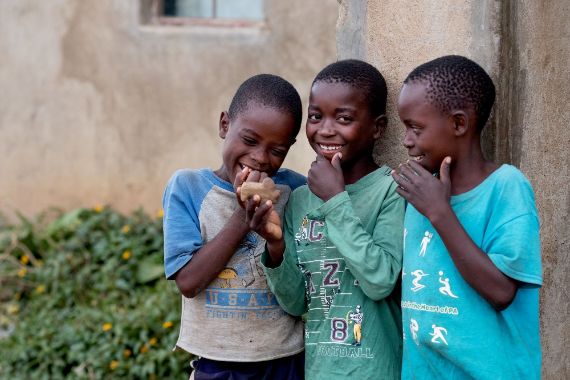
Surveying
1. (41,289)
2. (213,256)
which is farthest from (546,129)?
(41,289)

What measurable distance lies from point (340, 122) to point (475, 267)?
0.67 m

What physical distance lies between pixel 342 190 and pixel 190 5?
13.8ft

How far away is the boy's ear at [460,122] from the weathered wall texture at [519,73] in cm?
27

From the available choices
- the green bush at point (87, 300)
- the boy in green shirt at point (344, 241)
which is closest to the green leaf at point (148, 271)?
the green bush at point (87, 300)

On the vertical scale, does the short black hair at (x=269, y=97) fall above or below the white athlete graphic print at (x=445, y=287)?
above

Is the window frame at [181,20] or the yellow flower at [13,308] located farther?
the window frame at [181,20]

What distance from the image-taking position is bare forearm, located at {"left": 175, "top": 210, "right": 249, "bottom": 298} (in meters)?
2.58

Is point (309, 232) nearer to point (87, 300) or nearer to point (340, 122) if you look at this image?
point (340, 122)

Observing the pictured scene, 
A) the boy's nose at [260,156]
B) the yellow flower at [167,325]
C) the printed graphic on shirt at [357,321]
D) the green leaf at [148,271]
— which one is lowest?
the yellow flower at [167,325]

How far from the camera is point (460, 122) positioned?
229 cm

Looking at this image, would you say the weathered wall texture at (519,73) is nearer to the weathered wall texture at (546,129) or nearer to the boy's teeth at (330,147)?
the weathered wall texture at (546,129)

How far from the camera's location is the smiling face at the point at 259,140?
2652 mm

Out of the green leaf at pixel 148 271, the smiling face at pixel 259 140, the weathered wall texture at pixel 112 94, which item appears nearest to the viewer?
the smiling face at pixel 259 140

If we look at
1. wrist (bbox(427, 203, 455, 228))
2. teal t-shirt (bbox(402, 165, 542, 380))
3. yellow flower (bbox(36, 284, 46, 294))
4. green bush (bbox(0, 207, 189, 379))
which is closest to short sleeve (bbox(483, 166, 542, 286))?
teal t-shirt (bbox(402, 165, 542, 380))
